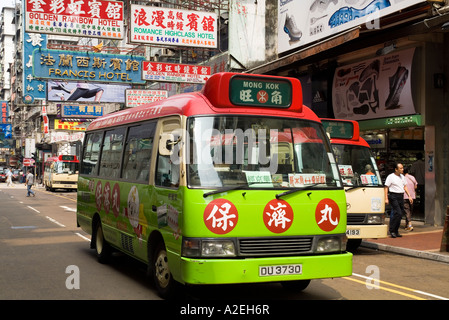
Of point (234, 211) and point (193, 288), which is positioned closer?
point (234, 211)

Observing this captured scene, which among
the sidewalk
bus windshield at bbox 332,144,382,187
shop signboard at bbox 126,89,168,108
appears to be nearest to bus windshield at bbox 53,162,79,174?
shop signboard at bbox 126,89,168,108

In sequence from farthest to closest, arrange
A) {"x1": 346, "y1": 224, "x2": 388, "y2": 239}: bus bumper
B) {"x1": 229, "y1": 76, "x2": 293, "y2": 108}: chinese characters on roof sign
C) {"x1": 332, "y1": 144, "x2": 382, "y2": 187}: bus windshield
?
{"x1": 332, "y1": 144, "x2": 382, "y2": 187}: bus windshield < {"x1": 346, "y1": 224, "x2": 388, "y2": 239}: bus bumper < {"x1": 229, "y1": 76, "x2": 293, "y2": 108}: chinese characters on roof sign

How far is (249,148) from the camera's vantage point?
6.71 metres

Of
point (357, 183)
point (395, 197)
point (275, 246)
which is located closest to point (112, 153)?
point (275, 246)

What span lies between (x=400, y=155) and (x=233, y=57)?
1150 cm

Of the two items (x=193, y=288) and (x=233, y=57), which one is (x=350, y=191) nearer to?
(x=193, y=288)

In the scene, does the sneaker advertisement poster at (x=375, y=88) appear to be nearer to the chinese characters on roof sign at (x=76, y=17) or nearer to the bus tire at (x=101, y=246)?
the chinese characters on roof sign at (x=76, y=17)

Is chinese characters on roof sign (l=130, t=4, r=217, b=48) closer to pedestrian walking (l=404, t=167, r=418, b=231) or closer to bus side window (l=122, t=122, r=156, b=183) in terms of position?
pedestrian walking (l=404, t=167, r=418, b=231)

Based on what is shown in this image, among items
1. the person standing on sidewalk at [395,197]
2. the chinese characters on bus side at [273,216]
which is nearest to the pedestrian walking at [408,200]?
the person standing on sidewalk at [395,197]

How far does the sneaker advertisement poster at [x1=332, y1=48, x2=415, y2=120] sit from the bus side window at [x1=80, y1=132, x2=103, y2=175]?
9.58m

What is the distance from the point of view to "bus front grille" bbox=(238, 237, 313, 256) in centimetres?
628

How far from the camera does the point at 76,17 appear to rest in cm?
2002
